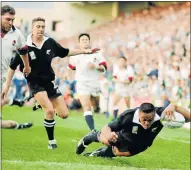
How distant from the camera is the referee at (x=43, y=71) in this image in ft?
35.6

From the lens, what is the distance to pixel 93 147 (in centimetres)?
1194

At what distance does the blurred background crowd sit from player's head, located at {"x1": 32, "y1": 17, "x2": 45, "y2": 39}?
3442mm

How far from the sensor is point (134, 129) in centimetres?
907

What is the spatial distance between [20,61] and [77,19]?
4548 cm

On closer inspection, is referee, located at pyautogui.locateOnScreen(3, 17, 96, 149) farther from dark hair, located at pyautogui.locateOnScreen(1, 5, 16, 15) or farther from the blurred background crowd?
the blurred background crowd

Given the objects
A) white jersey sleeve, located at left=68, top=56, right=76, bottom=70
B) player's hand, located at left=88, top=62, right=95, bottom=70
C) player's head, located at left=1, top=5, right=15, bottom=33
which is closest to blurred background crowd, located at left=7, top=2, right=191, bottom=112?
white jersey sleeve, located at left=68, top=56, right=76, bottom=70

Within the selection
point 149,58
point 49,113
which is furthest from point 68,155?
point 149,58

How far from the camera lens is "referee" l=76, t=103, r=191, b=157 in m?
8.66

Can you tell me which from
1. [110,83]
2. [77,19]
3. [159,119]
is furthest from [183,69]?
[77,19]

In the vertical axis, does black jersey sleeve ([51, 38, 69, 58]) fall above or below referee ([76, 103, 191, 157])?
above

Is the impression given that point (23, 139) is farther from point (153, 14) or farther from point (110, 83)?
point (153, 14)

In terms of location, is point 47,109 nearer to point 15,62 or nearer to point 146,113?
point 15,62

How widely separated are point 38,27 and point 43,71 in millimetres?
866

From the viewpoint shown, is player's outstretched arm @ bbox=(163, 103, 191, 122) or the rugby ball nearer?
player's outstretched arm @ bbox=(163, 103, 191, 122)
